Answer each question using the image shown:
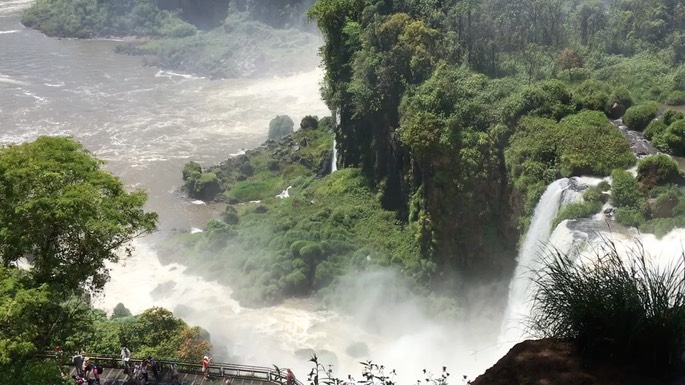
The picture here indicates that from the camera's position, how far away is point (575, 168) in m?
28.1

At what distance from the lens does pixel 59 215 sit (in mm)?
18828

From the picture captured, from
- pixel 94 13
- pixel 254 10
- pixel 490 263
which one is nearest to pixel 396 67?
pixel 490 263

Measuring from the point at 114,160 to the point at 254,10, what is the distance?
5492 cm

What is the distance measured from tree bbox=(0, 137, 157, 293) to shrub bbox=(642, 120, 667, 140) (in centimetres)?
Result: 2041

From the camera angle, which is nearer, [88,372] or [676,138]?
[88,372]

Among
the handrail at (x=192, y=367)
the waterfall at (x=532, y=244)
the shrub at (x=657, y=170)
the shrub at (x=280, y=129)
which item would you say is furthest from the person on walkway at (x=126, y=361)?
the shrub at (x=280, y=129)

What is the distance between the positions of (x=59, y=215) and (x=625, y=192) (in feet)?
61.1

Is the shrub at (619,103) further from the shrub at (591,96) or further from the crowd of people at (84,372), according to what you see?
the crowd of people at (84,372)

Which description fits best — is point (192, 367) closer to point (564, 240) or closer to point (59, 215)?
point (59, 215)

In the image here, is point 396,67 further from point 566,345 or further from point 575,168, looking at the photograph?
point 566,345

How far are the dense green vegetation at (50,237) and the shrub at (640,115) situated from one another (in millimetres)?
20318

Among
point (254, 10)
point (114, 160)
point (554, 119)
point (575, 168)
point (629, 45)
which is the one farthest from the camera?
point (254, 10)

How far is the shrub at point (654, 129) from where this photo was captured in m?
28.8

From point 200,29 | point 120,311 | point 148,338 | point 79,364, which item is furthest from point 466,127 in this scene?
point 200,29
